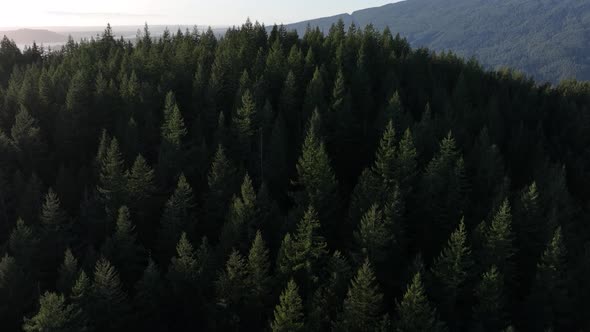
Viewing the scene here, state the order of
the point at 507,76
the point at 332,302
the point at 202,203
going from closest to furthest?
1. the point at 332,302
2. the point at 202,203
3. the point at 507,76

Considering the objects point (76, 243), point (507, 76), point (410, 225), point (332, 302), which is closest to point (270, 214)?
point (332, 302)

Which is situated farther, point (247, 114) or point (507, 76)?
point (507, 76)

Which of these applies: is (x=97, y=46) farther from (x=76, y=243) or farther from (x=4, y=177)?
(x=76, y=243)

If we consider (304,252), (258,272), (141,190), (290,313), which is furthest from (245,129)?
(290,313)

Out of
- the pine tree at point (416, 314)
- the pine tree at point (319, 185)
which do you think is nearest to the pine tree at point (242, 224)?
the pine tree at point (319, 185)

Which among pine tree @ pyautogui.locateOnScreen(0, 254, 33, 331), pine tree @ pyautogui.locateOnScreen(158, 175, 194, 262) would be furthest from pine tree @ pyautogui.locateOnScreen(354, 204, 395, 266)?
pine tree @ pyautogui.locateOnScreen(0, 254, 33, 331)

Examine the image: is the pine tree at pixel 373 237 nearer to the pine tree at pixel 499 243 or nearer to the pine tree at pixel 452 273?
the pine tree at pixel 452 273

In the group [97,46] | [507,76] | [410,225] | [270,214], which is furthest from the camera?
[507,76]

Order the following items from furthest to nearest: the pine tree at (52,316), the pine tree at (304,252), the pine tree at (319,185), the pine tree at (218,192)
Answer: the pine tree at (218,192) → the pine tree at (319,185) → the pine tree at (304,252) → the pine tree at (52,316)
